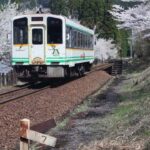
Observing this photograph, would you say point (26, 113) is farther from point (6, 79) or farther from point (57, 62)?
point (6, 79)

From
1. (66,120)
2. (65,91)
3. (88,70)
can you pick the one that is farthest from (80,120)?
(88,70)

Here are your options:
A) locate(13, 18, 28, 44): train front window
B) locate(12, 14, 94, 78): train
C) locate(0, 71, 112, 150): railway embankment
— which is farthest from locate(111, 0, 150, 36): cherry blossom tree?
locate(13, 18, 28, 44): train front window

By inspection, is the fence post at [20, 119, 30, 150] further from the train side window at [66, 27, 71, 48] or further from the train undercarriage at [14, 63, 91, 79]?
the train side window at [66, 27, 71, 48]

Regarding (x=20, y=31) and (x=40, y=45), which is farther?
(x=20, y=31)

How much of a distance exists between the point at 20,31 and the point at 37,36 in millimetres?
829

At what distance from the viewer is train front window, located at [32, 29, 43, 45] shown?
81.7 feet

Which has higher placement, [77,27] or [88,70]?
[77,27]

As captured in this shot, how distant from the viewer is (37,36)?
25.0 metres

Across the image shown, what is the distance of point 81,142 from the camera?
10719mm

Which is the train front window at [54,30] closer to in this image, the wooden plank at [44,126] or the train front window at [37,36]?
the train front window at [37,36]

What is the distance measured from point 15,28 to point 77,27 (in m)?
4.49

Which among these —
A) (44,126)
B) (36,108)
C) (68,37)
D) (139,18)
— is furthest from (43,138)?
(68,37)

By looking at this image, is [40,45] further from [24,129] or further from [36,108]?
[24,129]

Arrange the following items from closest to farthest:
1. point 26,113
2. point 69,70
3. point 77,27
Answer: point 26,113 → point 69,70 → point 77,27
